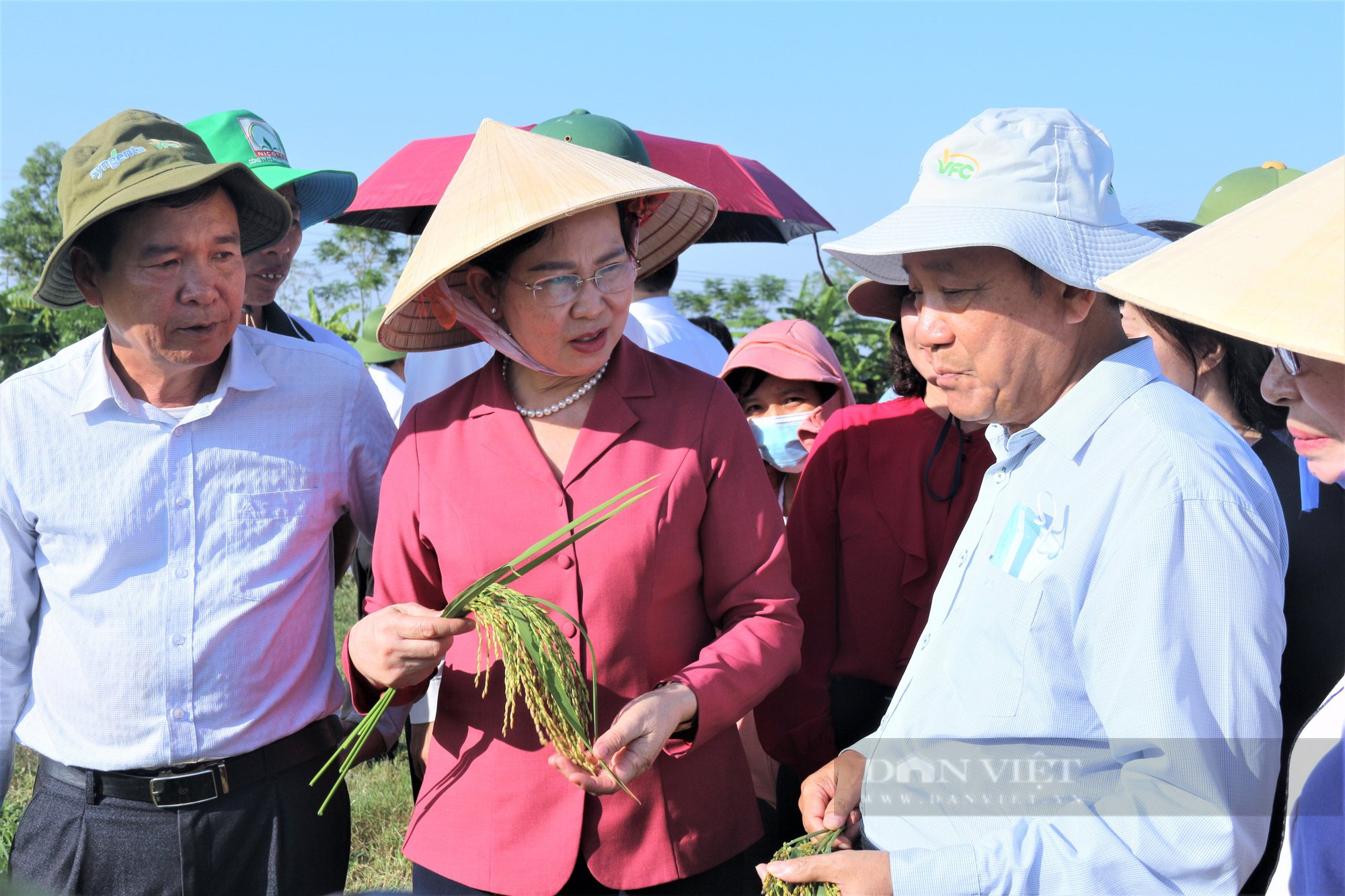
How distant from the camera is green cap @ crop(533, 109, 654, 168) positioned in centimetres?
359

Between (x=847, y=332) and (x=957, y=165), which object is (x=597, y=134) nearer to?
(x=957, y=165)

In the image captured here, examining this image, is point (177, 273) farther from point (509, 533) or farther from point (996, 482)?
point (996, 482)

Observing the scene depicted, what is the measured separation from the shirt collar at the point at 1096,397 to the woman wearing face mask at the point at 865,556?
919 mm

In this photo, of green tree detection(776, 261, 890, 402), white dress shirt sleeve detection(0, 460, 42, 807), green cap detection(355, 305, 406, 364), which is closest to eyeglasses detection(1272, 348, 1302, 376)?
white dress shirt sleeve detection(0, 460, 42, 807)

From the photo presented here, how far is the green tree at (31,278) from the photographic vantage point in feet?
44.5

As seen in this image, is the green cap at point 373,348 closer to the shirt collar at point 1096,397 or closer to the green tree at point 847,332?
the green tree at point 847,332

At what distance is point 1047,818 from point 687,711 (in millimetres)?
713

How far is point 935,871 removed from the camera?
5.60ft

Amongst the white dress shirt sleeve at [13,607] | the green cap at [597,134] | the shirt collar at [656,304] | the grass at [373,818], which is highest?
the green cap at [597,134]

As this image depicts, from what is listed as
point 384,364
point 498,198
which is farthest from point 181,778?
point 384,364

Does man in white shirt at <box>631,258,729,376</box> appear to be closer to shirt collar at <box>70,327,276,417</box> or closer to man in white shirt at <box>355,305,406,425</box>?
shirt collar at <box>70,327,276,417</box>

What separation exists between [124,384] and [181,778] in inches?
38.5

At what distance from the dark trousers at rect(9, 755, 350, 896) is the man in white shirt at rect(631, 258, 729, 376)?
7.73 ft

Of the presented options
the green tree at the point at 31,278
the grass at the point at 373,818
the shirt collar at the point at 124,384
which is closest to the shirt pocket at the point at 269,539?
the shirt collar at the point at 124,384
